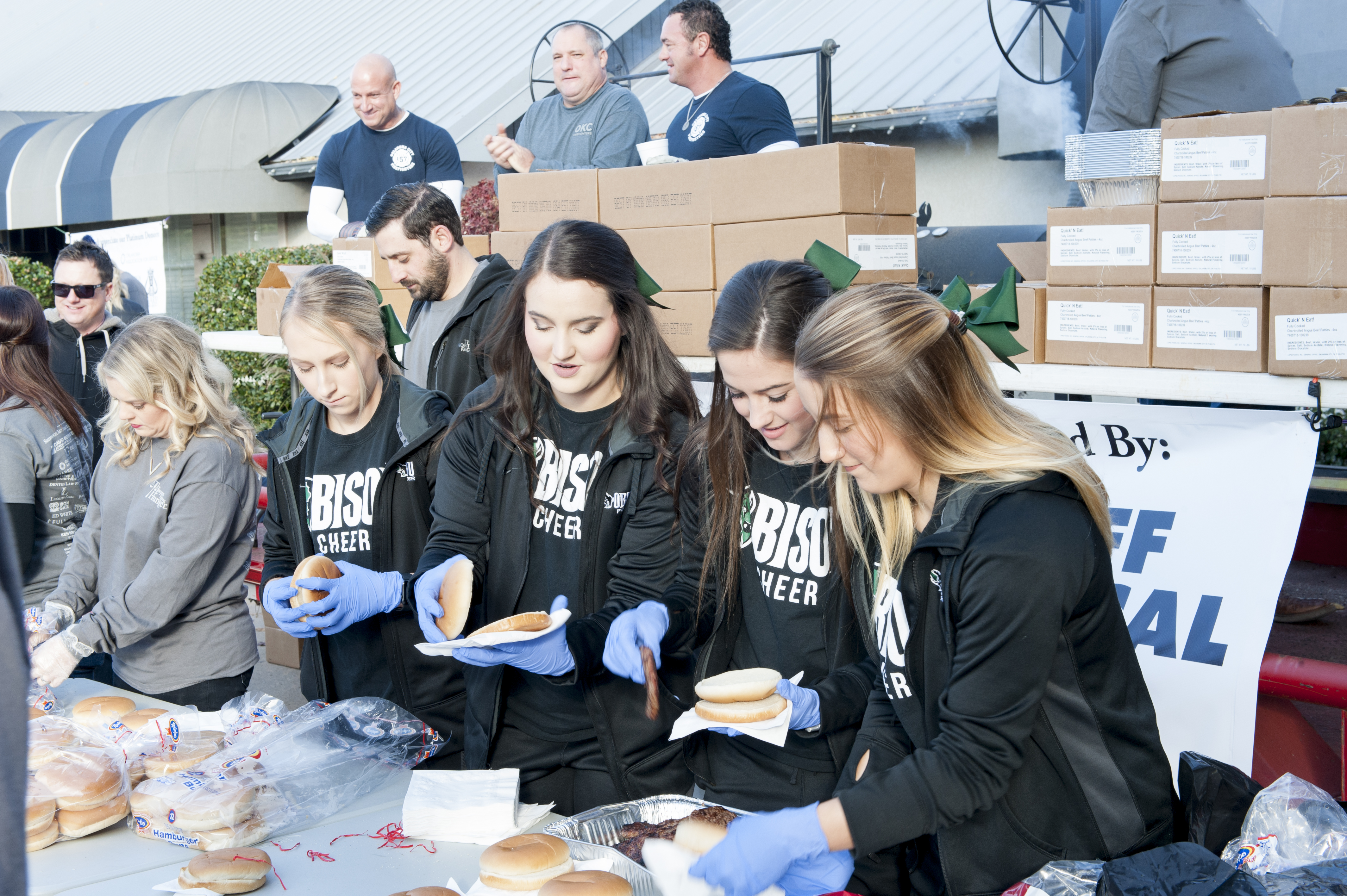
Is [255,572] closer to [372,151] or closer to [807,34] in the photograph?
[372,151]

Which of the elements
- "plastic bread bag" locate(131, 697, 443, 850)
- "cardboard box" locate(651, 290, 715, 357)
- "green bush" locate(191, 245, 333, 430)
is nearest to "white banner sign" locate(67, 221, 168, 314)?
"green bush" locate(191, 245, 333, 430)

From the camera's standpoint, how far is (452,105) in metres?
11.8

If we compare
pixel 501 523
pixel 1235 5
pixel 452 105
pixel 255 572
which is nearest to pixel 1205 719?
pixel 501 523

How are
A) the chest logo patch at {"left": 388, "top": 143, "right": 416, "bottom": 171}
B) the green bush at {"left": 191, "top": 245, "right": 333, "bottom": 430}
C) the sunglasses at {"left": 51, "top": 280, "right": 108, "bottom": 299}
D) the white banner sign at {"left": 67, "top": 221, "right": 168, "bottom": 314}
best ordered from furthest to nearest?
1. the green bush at {"left": 191, "top": 245, "right": 333, "bottom": 430}
2. the white banner sign at {"left": 67, "top": 221, "right": 168, "bottom": 314}
3. the chest logo patch at {"left": 388, "top": 143, "right": 416, "bottom": 171}
4. the sunglasses at {"left": 51, "top": 280, "right": 108, "bottom": 299}

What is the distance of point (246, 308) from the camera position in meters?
9.93

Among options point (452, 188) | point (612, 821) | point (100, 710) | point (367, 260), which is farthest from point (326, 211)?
point (612, 821)

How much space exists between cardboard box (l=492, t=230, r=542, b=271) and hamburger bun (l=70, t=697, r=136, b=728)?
7.74 ft

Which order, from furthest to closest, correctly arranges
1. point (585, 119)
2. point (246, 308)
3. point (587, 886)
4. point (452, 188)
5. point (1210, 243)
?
point (246, 308) → point (452, 188) → point (585, 119) → point (1210, 243) → point (587, 886)

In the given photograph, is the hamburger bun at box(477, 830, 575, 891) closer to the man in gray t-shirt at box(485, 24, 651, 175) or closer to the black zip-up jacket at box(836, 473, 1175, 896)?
the black zip-up jacket at box(836, 473, 1175, 896)

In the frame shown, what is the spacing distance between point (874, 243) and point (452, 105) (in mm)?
9331

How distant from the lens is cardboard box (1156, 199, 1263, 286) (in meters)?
2.94

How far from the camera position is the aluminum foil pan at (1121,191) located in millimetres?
3133

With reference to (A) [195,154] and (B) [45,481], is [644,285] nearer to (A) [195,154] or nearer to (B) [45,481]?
(B) [45,481]

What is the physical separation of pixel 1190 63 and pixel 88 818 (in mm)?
4104
